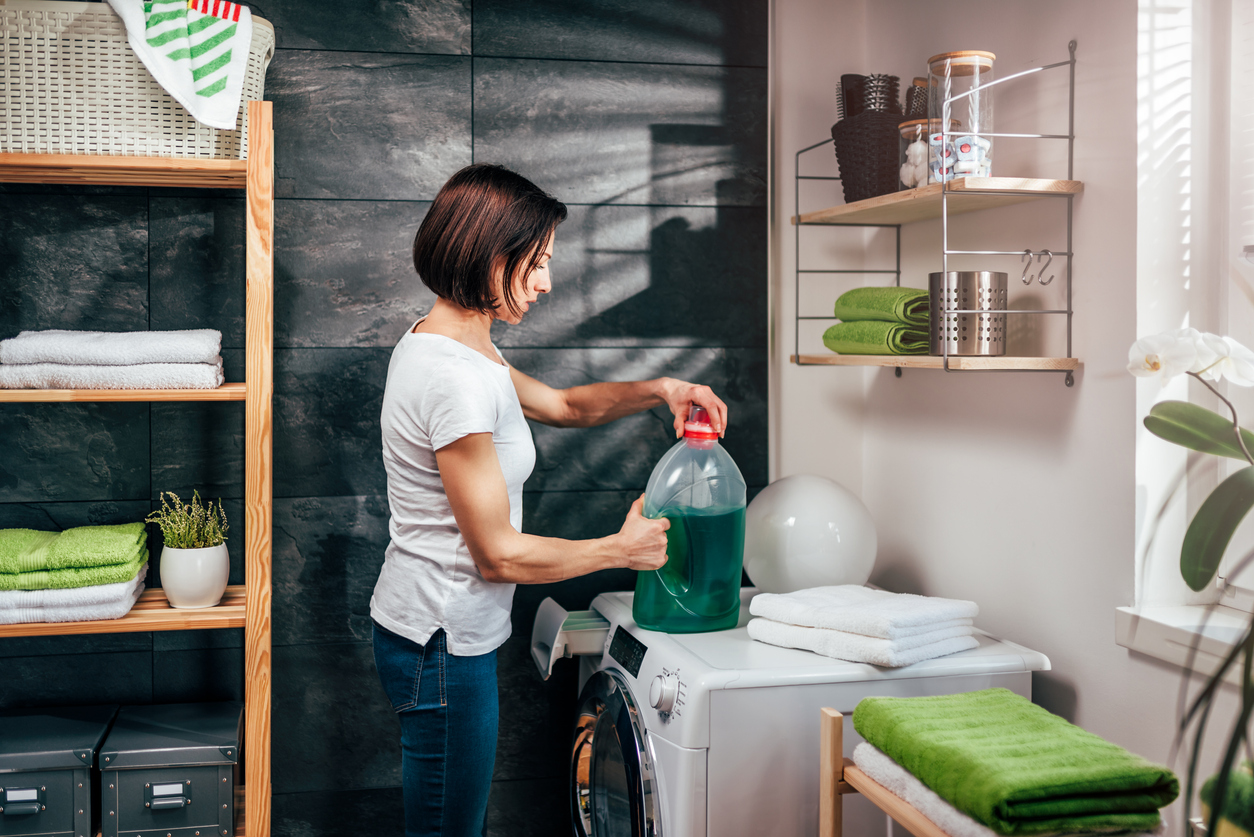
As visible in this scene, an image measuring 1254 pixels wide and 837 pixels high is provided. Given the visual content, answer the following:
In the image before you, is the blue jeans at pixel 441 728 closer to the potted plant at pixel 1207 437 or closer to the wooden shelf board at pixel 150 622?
the wooden shelf board at pixel 150 622

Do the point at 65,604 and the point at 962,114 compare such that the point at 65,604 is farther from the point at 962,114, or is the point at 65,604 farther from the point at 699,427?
the point at 962,114

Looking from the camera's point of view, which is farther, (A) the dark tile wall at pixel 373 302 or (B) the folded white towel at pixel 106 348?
(A) the dark tile wall at pixel 373 302

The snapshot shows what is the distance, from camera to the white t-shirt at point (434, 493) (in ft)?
4.55

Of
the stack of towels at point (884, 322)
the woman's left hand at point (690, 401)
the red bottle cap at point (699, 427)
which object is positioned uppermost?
the stack of towels at point (884, 322)

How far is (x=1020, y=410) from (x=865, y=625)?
52 centimetres

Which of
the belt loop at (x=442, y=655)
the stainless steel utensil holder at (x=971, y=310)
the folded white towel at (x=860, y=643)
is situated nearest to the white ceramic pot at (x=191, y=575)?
the belt loop at (x=442, y=655)

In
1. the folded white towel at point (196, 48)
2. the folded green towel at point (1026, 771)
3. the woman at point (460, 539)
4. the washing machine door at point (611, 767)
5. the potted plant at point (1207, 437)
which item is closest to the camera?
the potted plant at point (1207, 437)

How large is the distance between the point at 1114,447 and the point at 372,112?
157cm

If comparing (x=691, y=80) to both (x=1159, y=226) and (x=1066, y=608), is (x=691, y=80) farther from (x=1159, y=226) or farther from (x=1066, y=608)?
(x=1066, y=608)

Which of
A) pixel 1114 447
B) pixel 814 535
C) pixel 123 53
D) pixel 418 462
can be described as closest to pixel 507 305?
pixel 418 462

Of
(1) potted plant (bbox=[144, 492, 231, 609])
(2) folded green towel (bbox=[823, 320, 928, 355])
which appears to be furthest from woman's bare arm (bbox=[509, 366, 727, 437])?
(1) potted plant (bbox=[144, 492, 231, 609])

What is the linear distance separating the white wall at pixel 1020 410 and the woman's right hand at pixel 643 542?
0.67m

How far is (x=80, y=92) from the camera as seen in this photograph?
5.40ft

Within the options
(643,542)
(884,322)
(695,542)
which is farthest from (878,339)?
(643,542)
